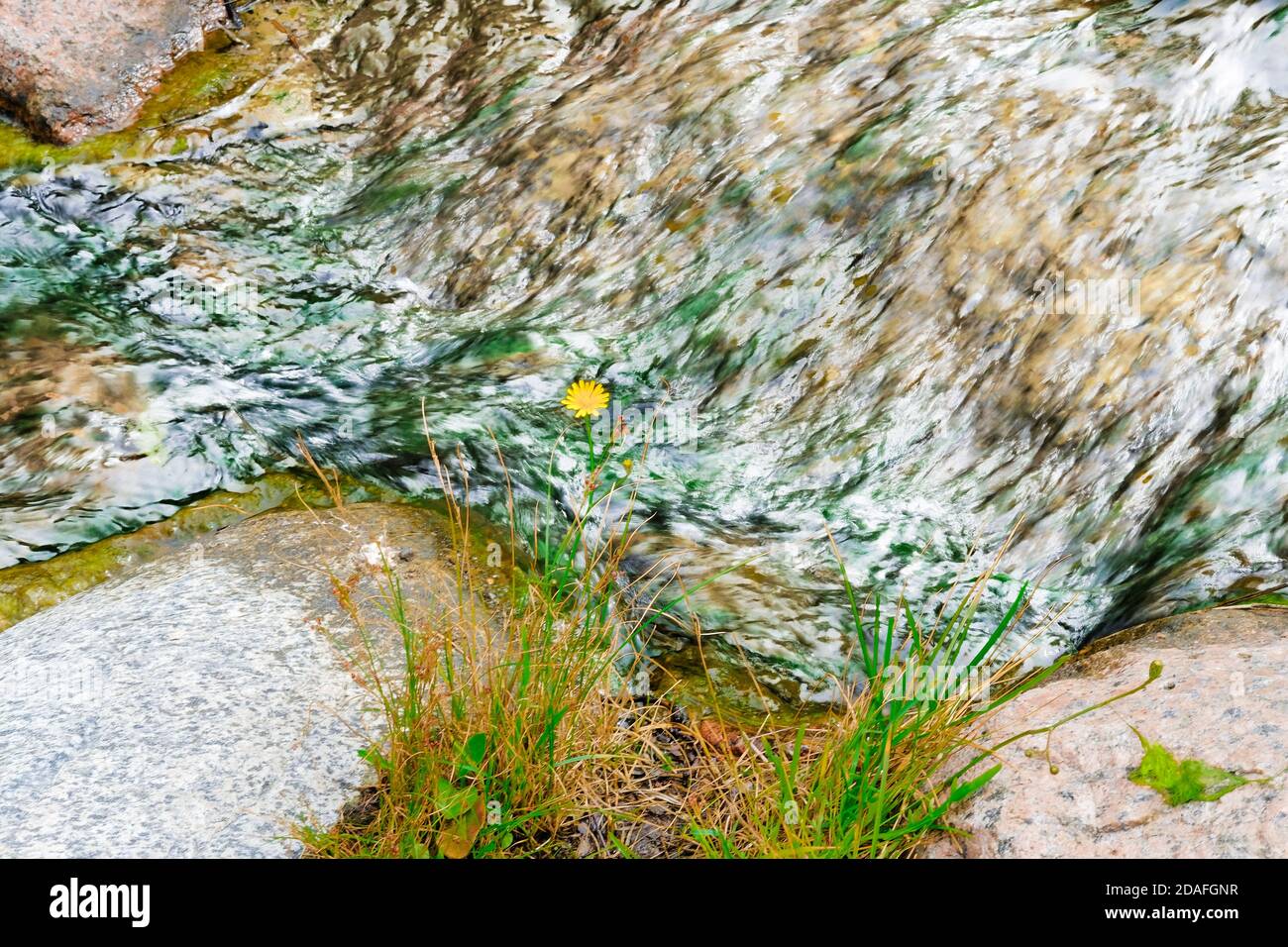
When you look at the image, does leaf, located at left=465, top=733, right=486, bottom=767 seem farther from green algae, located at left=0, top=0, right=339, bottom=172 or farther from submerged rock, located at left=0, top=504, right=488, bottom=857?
green algae, located at left=0, top=0, right=339, bottom=172

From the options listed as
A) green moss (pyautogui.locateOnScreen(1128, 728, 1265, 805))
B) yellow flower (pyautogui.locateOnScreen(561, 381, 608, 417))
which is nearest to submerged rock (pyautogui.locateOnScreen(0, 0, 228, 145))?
yellow flower (pyautogui.locateOnScreen(561, 381, 608, 417))

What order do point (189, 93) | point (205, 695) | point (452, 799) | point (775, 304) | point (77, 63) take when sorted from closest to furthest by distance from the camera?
point (452, 799) < point (205, 695) < point (775, 304) < point (77, 63) < point (189, 93)

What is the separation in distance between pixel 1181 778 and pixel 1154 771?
6cm

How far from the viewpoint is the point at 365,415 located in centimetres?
420

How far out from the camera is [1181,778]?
234 centimetres

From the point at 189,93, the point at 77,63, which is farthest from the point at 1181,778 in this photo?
the point at 77,63

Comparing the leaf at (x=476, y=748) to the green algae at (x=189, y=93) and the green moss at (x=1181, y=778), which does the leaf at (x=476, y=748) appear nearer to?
the green moss at (x=1181, y=778)

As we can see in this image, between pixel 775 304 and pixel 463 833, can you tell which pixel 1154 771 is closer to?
pixel 463 833

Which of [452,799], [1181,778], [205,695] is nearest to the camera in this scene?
[1181,778]

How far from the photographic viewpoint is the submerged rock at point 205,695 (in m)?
2.53

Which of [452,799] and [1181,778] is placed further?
[452,799]
